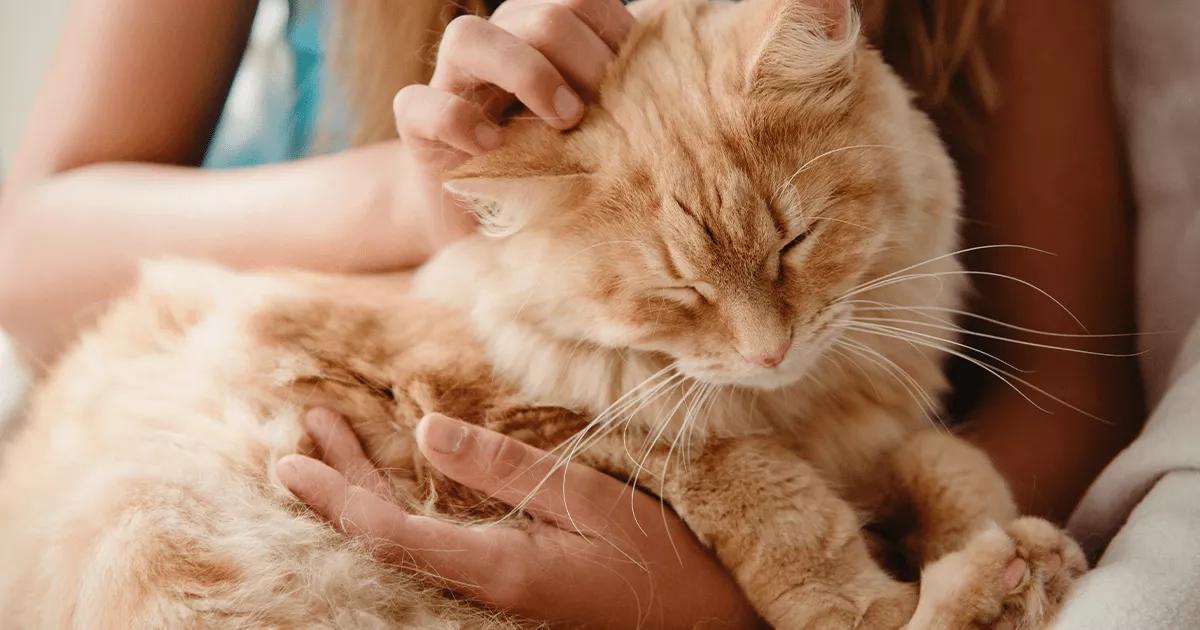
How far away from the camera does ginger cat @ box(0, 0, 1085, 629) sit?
836mm

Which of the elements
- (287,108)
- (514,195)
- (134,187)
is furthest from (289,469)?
(287,108)

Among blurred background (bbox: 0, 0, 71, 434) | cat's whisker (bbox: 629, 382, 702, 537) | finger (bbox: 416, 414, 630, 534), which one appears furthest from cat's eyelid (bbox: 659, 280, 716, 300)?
blurred background (bbox: 0, 0, 71, 434)

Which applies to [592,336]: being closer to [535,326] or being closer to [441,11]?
[535,326]

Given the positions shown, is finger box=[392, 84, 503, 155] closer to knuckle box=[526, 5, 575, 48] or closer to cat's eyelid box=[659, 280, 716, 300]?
knuckle box=[526, 5, 575, 48]

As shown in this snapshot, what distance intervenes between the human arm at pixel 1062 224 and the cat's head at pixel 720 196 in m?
0.51

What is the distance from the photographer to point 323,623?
817mm

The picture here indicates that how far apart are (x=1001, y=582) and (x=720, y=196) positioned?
0.46m

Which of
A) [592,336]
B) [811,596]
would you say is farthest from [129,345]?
[811,596]

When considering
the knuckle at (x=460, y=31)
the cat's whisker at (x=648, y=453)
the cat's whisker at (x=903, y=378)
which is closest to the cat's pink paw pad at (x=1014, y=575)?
the cat's whisker at (x=903, y=378)

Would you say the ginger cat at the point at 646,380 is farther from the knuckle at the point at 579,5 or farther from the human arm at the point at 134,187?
the human arm at the point at 134,187

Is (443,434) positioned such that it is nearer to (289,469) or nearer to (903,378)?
(289,469)

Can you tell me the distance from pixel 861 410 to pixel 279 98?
1.30m

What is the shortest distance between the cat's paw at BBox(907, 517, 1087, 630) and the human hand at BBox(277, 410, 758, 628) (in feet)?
0.72

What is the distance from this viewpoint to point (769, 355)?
2.83 feet
